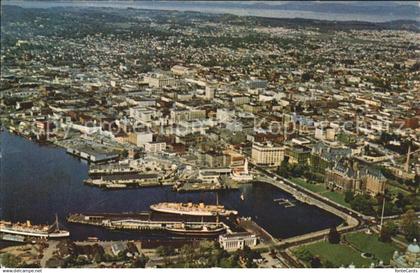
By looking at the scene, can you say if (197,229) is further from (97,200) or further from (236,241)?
(97,200)

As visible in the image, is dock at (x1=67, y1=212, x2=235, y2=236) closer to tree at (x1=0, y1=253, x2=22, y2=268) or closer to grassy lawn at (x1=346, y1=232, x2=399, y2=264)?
tree at (x1=0, y1=253, x2=22, y2=268)

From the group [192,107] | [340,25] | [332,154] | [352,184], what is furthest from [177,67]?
[352,184]

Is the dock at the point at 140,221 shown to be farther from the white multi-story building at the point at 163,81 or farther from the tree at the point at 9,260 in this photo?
the white multi-story building at the point at 163,81

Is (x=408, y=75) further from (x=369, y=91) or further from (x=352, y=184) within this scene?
(x=352, y=184)

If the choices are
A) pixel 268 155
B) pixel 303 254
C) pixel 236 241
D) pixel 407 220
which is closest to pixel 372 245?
pixel 407 220

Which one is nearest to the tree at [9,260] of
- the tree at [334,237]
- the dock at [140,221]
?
the dock at [140,221]

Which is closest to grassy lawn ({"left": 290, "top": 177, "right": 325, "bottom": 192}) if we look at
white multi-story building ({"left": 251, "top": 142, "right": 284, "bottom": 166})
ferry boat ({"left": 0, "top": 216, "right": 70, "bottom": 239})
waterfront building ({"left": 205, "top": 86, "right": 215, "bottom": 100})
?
white multi-story building ({"left": 251, "top": 142, "right": 284, "bottom": 166})
